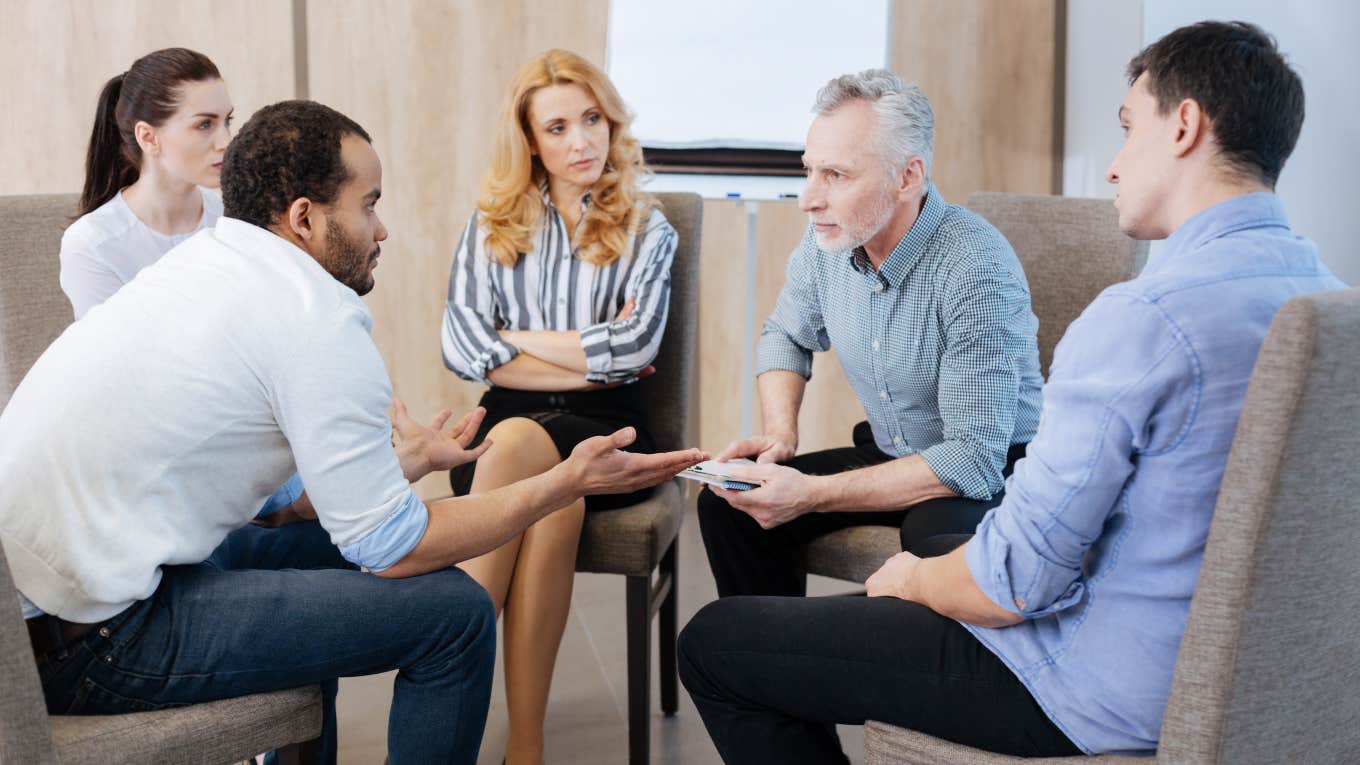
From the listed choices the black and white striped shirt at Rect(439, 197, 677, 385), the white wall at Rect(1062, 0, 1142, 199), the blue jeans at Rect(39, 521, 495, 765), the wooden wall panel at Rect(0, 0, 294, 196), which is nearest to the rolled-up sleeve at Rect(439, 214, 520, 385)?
the black and white striped shirt at Rect(439, 197, 677, 385)

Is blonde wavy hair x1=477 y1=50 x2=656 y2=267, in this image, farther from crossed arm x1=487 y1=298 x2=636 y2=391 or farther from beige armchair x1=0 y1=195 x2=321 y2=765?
beige armchair x1=0 y1=195 x2=321 y2=765

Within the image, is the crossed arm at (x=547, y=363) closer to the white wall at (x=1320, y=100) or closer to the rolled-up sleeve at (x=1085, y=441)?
the rolled-up sleeve at (x=1085, y=441)

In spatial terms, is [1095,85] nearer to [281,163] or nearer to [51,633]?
[281,163]

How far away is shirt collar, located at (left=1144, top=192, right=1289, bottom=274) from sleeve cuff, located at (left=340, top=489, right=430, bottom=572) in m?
0.94

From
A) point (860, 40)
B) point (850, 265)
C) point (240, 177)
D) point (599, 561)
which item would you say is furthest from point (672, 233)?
point (860, 40)

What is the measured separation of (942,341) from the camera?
6.81 ft

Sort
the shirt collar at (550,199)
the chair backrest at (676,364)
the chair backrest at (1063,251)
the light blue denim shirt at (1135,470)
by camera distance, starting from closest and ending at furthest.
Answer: the light blue denim shirt at (1135,470) < the chair backrest at (1063,251) < the chair backrest at (676,364) < the shirt collar at (550,199)

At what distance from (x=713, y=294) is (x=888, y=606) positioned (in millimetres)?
2535

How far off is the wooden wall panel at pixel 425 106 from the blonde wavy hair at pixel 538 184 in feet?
3.12

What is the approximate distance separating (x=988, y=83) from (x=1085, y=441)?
3024mm

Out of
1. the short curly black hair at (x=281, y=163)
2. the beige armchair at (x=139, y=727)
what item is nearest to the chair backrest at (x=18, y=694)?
the beige armchair at (x=139, y=727)

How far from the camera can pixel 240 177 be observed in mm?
1513

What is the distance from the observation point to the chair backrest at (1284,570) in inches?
38.8

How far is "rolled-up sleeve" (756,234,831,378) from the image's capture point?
236cm
